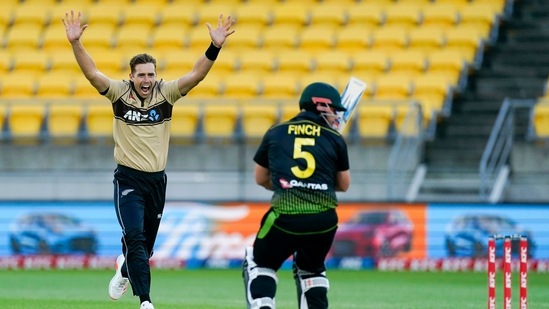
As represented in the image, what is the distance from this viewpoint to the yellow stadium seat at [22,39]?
78.5 feet

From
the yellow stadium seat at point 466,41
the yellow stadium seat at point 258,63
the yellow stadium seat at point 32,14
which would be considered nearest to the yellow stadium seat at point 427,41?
the yellow stadium seat at point 466,41

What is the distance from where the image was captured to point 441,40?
22656 mm

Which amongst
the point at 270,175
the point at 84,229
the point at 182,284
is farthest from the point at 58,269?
the point at 270,175

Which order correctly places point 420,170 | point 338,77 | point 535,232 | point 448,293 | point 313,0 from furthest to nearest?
point 313,0 < point 338,77 < point 420,170 < point 535,232 < point 448,293

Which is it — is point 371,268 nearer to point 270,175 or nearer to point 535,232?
point 535,232

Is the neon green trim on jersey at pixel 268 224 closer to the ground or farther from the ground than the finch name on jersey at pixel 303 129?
closer to the ground

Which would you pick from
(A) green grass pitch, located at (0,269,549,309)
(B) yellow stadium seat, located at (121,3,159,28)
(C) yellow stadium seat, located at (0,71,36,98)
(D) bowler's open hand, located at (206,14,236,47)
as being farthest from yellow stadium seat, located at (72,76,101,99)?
(D) bowler's open hand, located at (206,14,236,47)

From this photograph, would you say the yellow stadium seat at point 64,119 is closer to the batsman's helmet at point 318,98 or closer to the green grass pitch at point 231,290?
the green grass pitch at point 231,290

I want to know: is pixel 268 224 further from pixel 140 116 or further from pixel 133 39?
pixel 133 39

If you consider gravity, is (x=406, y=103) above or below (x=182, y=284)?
above

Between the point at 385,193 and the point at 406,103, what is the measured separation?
4.73 ft

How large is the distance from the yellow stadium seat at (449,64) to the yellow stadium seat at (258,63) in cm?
289

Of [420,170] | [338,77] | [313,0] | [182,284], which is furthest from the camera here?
[313,0]

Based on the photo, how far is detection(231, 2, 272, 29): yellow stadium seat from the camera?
23922mm
